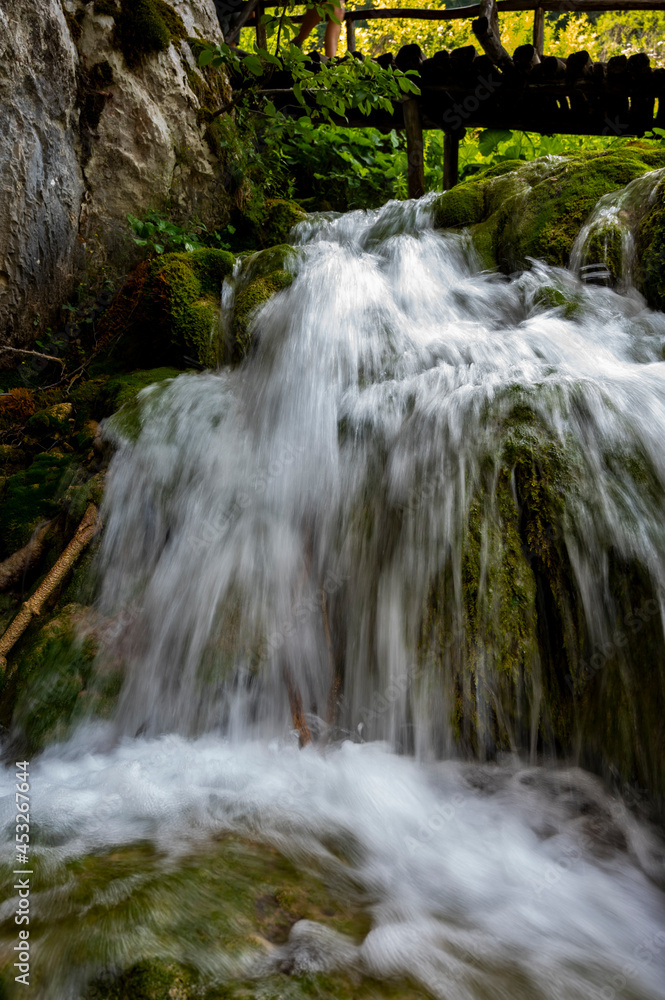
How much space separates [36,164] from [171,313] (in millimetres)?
1464

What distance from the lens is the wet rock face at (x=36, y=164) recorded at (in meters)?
4.01

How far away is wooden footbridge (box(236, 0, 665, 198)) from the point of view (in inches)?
257

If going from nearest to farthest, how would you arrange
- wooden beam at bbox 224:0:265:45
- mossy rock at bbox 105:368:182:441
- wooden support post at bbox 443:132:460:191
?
mossy rock at bbox 105:368:182:441 < wooden beam at bbox 224:0:265:45 < wooden support post at bbox 443:132:460:191

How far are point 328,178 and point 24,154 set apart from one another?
13.2 feet

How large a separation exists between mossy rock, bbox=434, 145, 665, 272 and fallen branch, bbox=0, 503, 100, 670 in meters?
3.38

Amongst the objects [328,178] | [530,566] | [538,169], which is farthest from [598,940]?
[328,178]

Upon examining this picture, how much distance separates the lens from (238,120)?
6062mm

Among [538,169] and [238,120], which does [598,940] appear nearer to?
[538,169]

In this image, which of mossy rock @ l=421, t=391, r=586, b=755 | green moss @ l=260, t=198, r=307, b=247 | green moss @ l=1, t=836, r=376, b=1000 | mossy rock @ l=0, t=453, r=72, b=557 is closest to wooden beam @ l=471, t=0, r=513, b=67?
green moss @ l=260, t=198, r=307, b=247

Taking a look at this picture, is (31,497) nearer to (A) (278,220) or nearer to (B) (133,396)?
(B) (133,396)

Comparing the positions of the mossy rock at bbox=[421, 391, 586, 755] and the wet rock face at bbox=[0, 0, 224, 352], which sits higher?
the wet rock face at bbox=[0, 0, 224, 352]

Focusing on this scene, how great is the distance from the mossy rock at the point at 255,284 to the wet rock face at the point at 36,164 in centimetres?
139

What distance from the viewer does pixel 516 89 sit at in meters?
6.96

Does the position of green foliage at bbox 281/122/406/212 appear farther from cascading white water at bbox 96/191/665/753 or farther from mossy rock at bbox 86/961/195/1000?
mossy rock at bbox 86/961/195/1000
